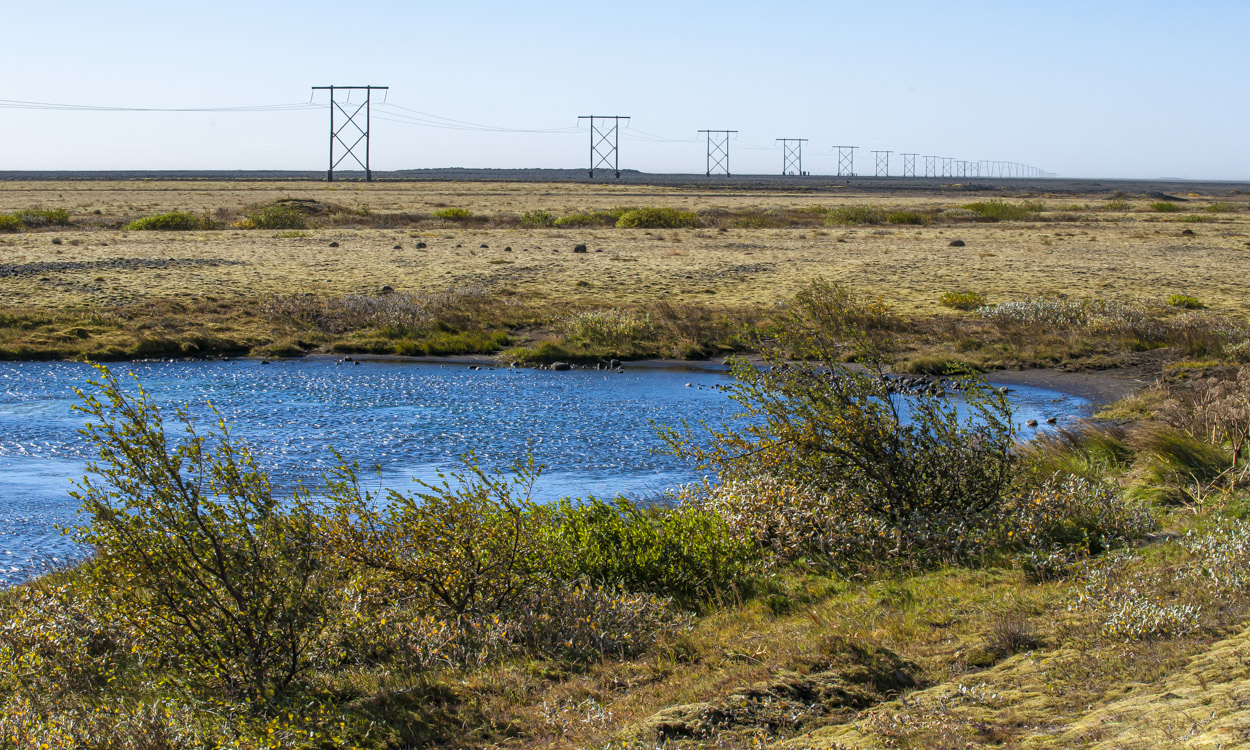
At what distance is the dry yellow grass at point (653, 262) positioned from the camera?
29891mm

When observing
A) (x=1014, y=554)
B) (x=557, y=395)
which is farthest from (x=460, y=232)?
(x=1014, y=554)

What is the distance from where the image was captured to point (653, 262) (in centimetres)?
3741

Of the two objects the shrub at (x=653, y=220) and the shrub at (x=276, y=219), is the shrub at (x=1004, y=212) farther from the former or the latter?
the shrub at (x=276, y=219)

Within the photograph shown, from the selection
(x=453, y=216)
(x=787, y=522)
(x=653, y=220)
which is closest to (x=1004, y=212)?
(x=653, y=220)

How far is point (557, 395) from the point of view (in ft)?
63.5

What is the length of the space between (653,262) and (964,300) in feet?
41.2

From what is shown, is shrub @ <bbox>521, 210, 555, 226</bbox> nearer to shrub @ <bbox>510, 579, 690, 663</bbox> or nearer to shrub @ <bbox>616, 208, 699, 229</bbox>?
shrub @ <bbox>616, 208, 699, 229</bbox>

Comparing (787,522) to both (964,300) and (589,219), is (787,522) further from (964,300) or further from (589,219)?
(589,219)

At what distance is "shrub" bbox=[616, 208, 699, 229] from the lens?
56812 mm

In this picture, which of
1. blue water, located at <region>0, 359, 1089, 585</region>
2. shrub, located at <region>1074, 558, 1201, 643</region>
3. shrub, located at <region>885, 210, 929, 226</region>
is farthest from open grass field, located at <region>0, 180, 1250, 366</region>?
shrub, located at <region>1074, 558, 1201, 643</region>

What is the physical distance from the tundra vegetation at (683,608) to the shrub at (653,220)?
4766 cm

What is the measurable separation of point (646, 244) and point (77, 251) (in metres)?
22.4

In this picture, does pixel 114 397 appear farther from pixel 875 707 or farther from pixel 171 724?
pixel 875 707

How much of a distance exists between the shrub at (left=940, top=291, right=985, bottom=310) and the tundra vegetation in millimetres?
18402
